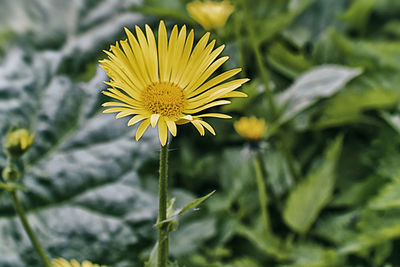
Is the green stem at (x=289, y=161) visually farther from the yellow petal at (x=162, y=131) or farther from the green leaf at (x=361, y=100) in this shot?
the yellow petal at (x=162, y=131)

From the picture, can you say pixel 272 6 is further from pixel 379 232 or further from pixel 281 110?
pixel 379 232

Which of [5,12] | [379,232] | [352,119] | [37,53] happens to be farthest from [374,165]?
[5,12]

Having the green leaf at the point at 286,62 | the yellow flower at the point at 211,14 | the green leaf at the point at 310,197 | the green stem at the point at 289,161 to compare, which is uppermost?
the yellow flower at the point at 211,14

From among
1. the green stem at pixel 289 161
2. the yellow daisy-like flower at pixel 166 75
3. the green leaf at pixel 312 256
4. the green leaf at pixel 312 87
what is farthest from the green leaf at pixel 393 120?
the yellow daisy-like flower at pixel 166 75

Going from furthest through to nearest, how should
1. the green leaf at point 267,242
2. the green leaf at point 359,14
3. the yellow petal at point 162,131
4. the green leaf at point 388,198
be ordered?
the green leaf at point 359,14 < the green leaf at point 267,242 < the green leaf at point 388,198 < the yellow petal at point 162,131

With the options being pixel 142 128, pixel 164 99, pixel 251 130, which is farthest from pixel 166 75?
pixel 251 130

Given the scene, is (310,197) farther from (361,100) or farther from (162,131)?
(162,131)
